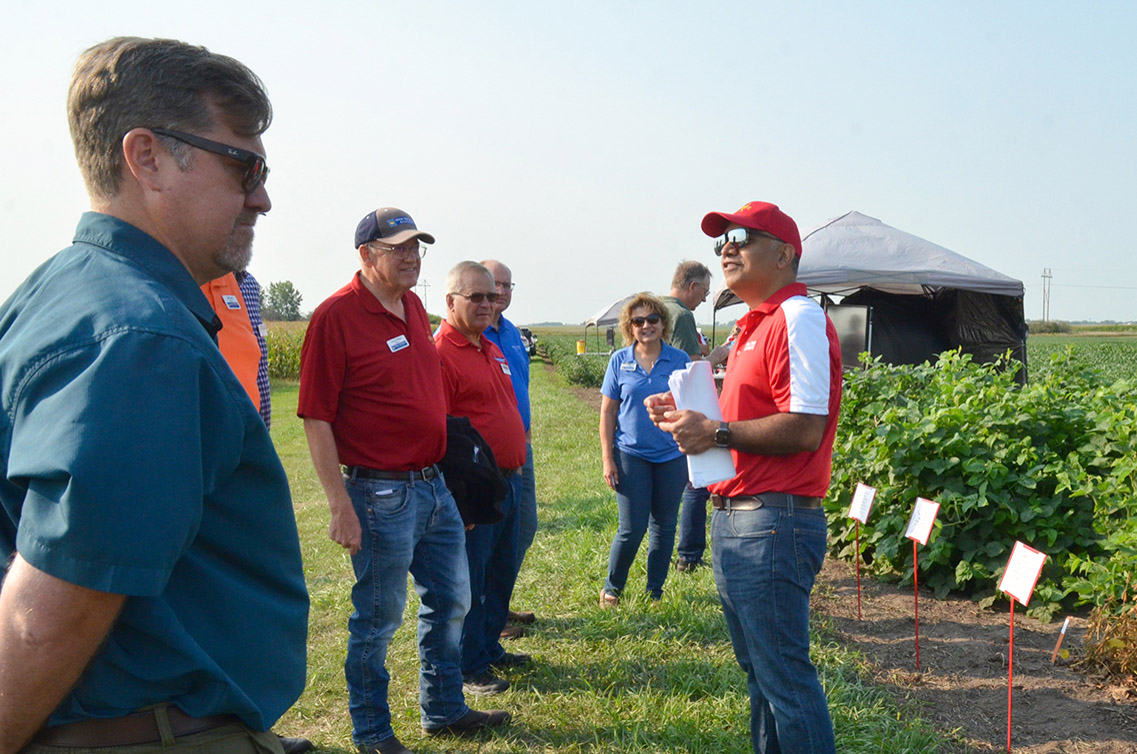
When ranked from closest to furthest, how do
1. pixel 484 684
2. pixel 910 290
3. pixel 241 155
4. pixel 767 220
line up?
pixel 241 155, pixel 767 220, pixel 484 684, pixel 910 290

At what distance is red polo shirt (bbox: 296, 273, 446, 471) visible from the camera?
3365mm

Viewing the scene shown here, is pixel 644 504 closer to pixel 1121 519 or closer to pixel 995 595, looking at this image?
pixel 995 595

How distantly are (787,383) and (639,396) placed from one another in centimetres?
264

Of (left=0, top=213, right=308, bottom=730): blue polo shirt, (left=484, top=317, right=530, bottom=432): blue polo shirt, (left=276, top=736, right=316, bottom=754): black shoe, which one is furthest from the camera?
(left=484, top=317, right=530, bottom=432): blue polo shirt

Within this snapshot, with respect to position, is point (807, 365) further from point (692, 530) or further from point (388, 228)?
point (692, 530)

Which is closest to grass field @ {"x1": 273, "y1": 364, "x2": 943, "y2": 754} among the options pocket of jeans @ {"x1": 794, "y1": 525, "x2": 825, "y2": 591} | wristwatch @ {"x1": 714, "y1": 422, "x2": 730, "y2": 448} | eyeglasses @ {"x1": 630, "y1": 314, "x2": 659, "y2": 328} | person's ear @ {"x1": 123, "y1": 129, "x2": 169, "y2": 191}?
pocket of jeans @ {"x1": 794, "y1": 525, "x2": 825, "y2": 591}

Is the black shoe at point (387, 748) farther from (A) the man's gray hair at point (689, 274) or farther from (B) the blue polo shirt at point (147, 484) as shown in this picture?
(A) the man's gray hair at point (689, 274)

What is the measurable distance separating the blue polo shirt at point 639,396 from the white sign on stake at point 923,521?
1467mm

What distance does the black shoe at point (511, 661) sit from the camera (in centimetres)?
454

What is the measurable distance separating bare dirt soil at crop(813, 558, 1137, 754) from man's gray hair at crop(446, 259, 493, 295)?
2.92 metres

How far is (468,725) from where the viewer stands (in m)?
3.74

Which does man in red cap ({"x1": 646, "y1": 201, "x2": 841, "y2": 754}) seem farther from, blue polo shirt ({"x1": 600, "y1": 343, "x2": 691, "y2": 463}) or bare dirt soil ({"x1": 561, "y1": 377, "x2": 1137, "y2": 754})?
blue polo shirt ({"x1": 600, "y1": 343, "x2": 691, "y2": 463})

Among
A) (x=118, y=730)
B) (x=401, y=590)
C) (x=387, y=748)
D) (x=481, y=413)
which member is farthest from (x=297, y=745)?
(x=118, y=730)

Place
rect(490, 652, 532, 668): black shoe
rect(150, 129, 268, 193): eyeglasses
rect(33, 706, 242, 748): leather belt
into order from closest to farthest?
1. rect(33, 706, 242, 748): leather belt
2. rect(150, 129, 268, 193): eyeglasses
3. rect(490, 652, 532, 668): black shoe
